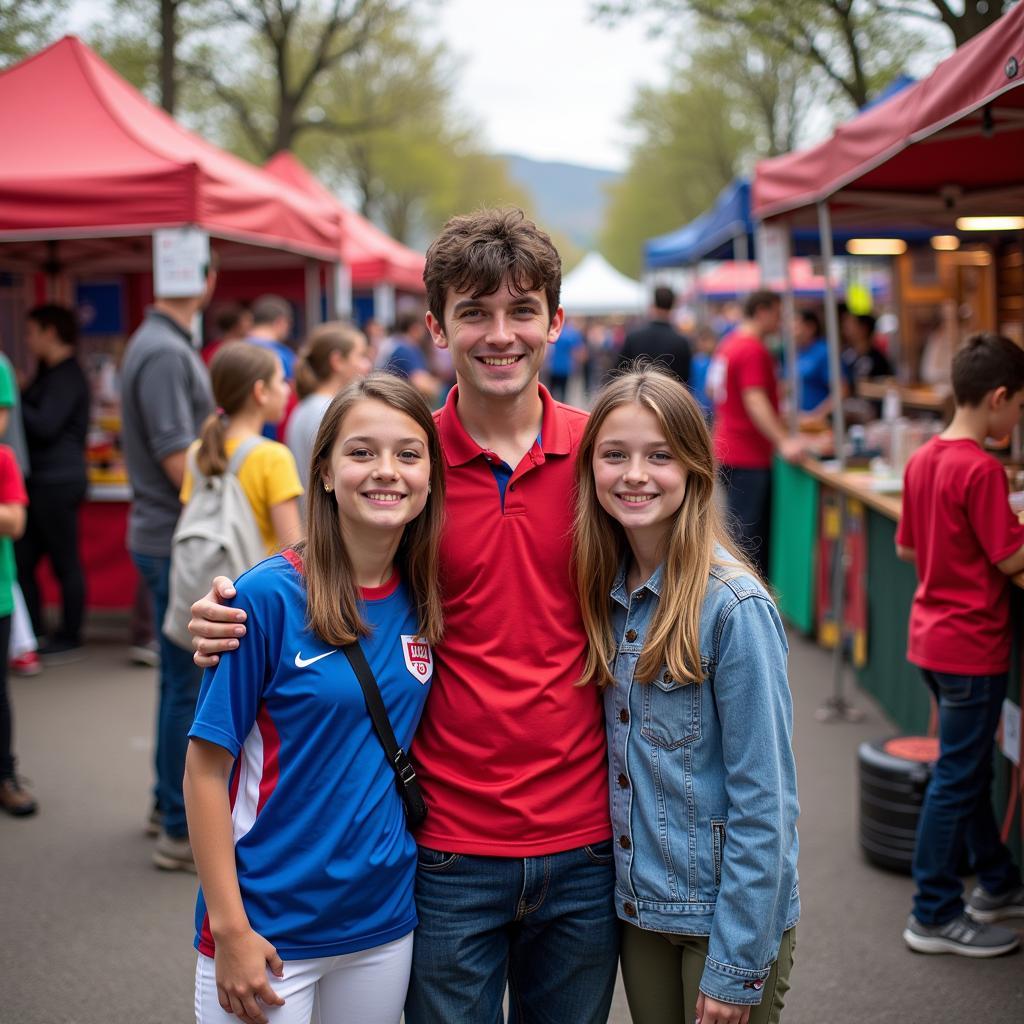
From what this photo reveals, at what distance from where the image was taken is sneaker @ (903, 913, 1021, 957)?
3.82 metres

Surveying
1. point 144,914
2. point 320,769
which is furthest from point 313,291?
point 320,769

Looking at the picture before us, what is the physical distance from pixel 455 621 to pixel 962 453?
91.1 inches

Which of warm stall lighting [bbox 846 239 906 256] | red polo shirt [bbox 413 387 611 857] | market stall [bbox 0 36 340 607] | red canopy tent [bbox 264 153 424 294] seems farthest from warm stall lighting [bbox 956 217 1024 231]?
red canopy tent [bbox 264 153 424 294]

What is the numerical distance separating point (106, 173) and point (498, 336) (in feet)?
18.0

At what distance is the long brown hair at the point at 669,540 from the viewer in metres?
2.14

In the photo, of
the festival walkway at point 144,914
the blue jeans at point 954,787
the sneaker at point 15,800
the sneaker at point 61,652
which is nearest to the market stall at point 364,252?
the sneaker at point 61,652

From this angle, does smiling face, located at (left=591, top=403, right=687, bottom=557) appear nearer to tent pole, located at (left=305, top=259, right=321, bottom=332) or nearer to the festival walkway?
the festival walkway

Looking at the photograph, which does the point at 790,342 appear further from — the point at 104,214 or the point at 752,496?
the point at 104,214

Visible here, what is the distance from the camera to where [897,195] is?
7.24 meters

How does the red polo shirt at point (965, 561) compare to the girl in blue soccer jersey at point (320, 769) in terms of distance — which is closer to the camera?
the girl in blue soccer jersey at point (320, 769)

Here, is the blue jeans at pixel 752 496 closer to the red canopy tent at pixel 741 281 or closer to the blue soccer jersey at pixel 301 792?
the blue soccer jersey at pixel 301 792

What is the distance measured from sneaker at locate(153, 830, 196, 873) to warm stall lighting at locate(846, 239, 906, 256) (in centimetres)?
987

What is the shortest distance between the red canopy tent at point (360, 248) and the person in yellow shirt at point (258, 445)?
975 centimetres

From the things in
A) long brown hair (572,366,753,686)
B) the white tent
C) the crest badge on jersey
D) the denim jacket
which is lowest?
the denim jacket
